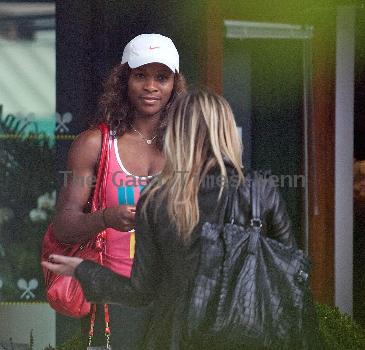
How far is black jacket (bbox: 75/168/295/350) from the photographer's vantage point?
278cm

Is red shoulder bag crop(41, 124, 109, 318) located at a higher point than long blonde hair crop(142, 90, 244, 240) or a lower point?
lower

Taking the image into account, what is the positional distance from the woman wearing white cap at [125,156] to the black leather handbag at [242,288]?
1.84 feet

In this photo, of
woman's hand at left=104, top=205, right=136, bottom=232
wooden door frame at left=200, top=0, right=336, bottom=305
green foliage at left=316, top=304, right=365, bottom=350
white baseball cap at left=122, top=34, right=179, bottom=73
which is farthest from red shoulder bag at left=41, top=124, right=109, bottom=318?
wooden door frame at left=200, top=0, right=336, bottom=305

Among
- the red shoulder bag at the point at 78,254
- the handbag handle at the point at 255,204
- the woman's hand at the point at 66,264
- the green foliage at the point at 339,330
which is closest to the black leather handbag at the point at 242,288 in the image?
the handbag handle at the point at 255,204

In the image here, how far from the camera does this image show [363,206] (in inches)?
243

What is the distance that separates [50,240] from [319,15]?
3141mm

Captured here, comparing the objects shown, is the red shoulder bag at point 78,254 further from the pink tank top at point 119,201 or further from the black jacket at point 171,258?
the black jacket at point 171,258

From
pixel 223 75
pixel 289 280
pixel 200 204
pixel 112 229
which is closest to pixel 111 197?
pixel 112 229

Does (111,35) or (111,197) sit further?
(111,35)

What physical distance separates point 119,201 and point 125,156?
0.19 meters

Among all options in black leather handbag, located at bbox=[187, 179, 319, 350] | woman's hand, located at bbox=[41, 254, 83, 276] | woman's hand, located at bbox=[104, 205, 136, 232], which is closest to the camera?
black leather handbag, located at bbox=[187, 179, 319, 350]

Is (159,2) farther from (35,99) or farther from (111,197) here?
(111,197)

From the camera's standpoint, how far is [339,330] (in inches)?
208

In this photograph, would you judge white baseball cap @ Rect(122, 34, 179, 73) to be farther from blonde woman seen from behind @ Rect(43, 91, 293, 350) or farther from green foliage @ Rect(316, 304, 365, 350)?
green foliage @ Rect(316, 304, 365, 350)
